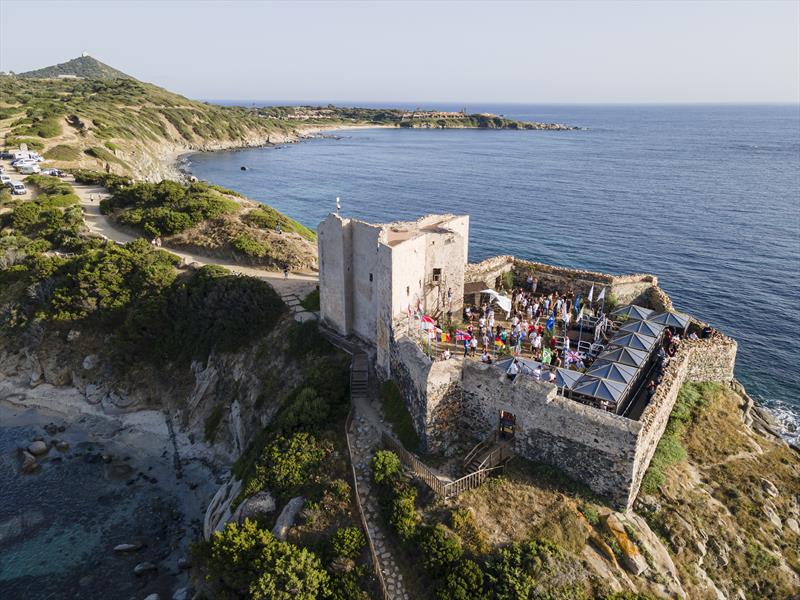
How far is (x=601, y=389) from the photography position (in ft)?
80.5

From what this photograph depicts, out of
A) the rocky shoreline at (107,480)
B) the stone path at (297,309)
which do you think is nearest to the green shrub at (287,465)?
the rocky shoreline at (107,480)

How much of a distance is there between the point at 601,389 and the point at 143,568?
85.8 feet

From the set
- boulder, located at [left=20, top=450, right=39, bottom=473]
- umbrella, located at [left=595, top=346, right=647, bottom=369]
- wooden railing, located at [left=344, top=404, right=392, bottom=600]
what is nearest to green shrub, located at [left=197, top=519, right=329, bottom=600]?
wooden railing, located at [left=344, top=404, right=392, bottom=600]

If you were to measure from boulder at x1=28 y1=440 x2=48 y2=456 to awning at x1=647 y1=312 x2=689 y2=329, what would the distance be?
Answer: 4202cm

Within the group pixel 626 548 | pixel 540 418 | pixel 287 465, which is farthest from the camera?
pixel 287 465

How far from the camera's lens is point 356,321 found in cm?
3522

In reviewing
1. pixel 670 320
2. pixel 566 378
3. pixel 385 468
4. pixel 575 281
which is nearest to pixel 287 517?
pixel 385 468

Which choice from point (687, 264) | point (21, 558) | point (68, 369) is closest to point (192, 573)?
point (21, 558)

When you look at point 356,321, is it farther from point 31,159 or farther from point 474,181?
point 474,181

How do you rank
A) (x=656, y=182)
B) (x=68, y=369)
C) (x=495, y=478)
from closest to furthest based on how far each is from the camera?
(x=495, y=478) < (x=68, y=369) < (x=656, y=182)

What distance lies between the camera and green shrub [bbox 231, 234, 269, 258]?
159 ft

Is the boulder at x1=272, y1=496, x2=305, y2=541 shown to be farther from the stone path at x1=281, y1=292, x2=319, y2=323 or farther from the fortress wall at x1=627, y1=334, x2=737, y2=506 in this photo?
the fortress wall at x1=627, y1=334, x2=737, y2=506

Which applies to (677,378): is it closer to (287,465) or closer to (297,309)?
(287,465)

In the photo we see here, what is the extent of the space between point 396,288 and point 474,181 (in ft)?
309
